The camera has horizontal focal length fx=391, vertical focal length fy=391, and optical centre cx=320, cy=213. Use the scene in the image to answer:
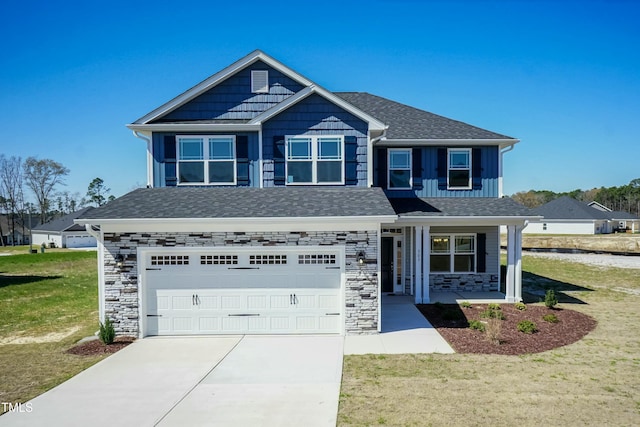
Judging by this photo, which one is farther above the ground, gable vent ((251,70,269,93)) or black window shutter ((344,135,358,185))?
gable vent ((251,70,269,93))

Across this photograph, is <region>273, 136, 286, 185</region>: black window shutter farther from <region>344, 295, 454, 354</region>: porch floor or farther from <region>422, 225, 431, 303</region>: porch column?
<region>344, 295, 454, 354</region>: porch floor

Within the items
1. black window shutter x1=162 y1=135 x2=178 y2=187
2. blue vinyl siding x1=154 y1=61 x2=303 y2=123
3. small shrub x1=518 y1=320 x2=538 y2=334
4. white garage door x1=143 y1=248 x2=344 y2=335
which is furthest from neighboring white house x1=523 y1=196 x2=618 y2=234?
black window shutter x1=162 y1=135 x2=178 y2=187

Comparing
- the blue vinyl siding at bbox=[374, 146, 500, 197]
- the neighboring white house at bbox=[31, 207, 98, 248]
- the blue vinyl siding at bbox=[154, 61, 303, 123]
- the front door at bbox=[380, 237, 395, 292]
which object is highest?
the blue vinyl siding at bbox=[154, 61, 303, 123]

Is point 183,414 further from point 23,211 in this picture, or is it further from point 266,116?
point 23,211

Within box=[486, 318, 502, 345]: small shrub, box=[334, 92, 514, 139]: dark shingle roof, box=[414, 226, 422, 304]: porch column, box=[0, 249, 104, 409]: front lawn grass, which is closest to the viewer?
box=[0, 249, 104, 409]: front lawn grass

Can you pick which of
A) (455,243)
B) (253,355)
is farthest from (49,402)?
(455,243)

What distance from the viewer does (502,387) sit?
720cm

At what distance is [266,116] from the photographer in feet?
41.3

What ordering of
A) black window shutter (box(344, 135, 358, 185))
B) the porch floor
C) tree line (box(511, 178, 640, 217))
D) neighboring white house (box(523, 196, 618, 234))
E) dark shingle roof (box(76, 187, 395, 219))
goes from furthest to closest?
tree line (box(511, 178, 640, 217))
neighboring white house (box(523, 196, 618, 234))
black window shutter (box(344, 135, 358, 185))
dark shingle roof (box(76, 187, 395, 219))
the porch floor

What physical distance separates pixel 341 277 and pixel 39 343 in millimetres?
8285

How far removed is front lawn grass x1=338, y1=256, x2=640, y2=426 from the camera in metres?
6.14

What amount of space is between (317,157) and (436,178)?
547cm

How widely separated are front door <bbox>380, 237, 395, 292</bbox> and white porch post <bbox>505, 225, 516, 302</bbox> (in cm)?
418

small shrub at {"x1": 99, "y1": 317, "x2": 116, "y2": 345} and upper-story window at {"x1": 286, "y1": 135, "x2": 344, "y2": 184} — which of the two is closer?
small shrub at {"x1": 99, "y1": 317, "x2": 116, "y2": 345}
